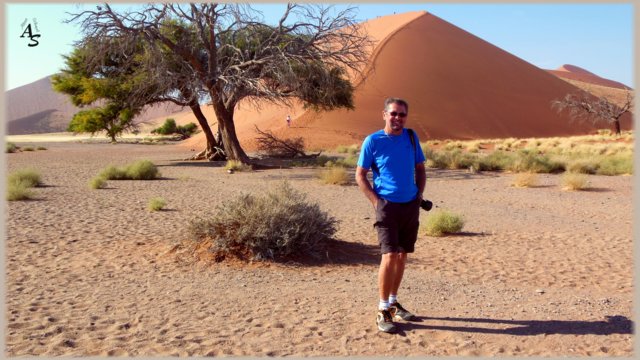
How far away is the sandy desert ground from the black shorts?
2.48 feet

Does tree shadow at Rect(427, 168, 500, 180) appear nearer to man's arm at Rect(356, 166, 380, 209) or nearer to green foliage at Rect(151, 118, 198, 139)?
man's arm at Rect(356, 166, 380, 209)

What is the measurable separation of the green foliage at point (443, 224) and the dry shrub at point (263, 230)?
7.36ft

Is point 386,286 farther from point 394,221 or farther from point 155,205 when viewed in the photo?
point 155,205

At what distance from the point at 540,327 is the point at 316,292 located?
2231mm

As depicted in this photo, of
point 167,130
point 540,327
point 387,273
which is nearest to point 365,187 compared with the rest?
point 387,273

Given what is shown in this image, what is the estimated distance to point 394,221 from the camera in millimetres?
4637

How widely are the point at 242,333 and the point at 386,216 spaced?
5.15 feet

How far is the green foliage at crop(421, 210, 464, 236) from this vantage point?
9172 millimetres

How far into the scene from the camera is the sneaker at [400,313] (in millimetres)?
4836

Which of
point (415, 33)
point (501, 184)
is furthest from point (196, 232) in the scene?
point (415, 33)

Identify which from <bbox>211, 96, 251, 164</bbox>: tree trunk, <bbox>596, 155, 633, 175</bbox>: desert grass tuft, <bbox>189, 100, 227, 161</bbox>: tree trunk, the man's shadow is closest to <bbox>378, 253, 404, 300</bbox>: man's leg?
the man's shadow

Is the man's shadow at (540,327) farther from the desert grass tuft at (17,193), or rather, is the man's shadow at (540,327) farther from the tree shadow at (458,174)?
the tree shadow at (458,174)

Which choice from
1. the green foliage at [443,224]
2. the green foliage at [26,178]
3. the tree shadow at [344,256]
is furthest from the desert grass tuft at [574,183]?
the green foliage at [26,178]

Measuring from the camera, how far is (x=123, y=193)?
46.6 ft
